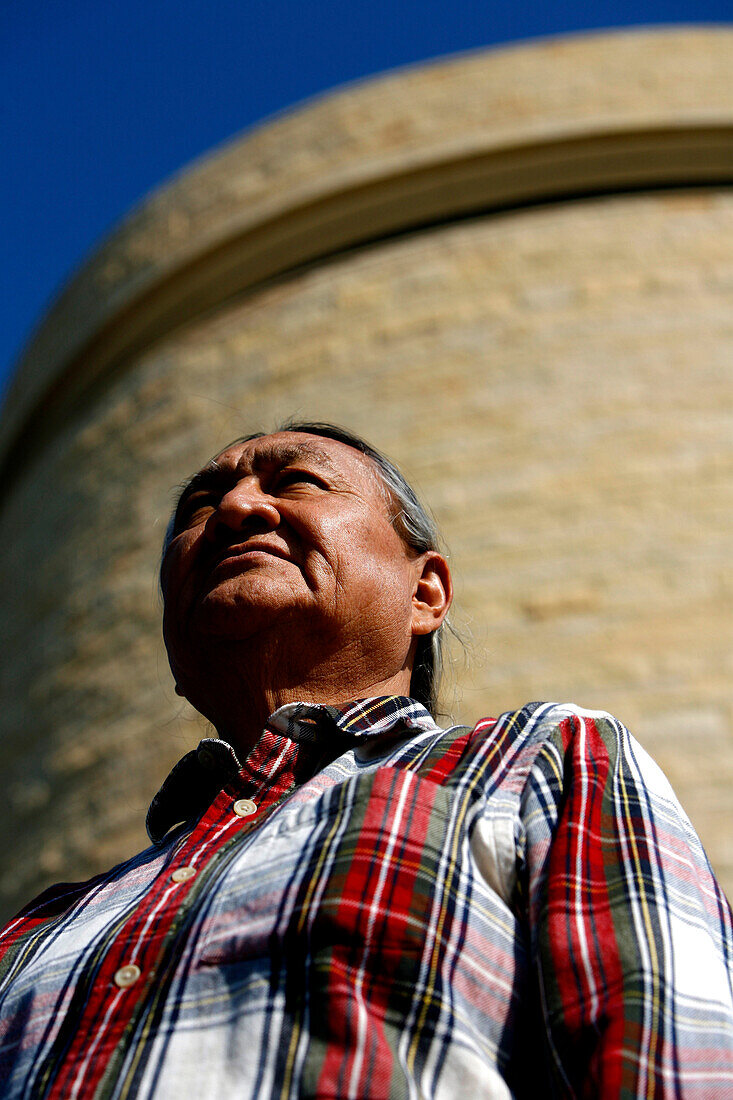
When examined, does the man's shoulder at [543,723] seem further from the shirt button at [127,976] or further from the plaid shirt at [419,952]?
the shirt button at [127,976]

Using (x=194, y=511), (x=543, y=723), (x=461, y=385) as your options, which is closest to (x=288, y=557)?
(x=194, y=511)

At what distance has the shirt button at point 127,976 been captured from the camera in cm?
109

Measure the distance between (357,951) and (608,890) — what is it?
215mm

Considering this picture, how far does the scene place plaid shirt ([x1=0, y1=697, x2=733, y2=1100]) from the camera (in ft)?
3.23

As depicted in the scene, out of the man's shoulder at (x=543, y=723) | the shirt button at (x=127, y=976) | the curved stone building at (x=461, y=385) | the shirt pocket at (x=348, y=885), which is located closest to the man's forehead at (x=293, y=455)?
the man's shoulder at (x=543, y=723)

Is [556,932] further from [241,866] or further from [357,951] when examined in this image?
[241,866]

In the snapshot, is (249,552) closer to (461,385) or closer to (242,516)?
(242,516)

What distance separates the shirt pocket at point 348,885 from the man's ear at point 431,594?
60 cm

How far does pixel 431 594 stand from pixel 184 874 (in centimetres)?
72

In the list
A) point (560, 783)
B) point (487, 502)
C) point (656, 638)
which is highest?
point (487, 502)

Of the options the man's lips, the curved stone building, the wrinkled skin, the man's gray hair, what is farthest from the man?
the curved stone building

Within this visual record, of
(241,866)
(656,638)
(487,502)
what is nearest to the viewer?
(241,866)

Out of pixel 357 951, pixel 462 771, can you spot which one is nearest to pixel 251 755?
pixel 462 771

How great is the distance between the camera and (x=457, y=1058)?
1.00m
